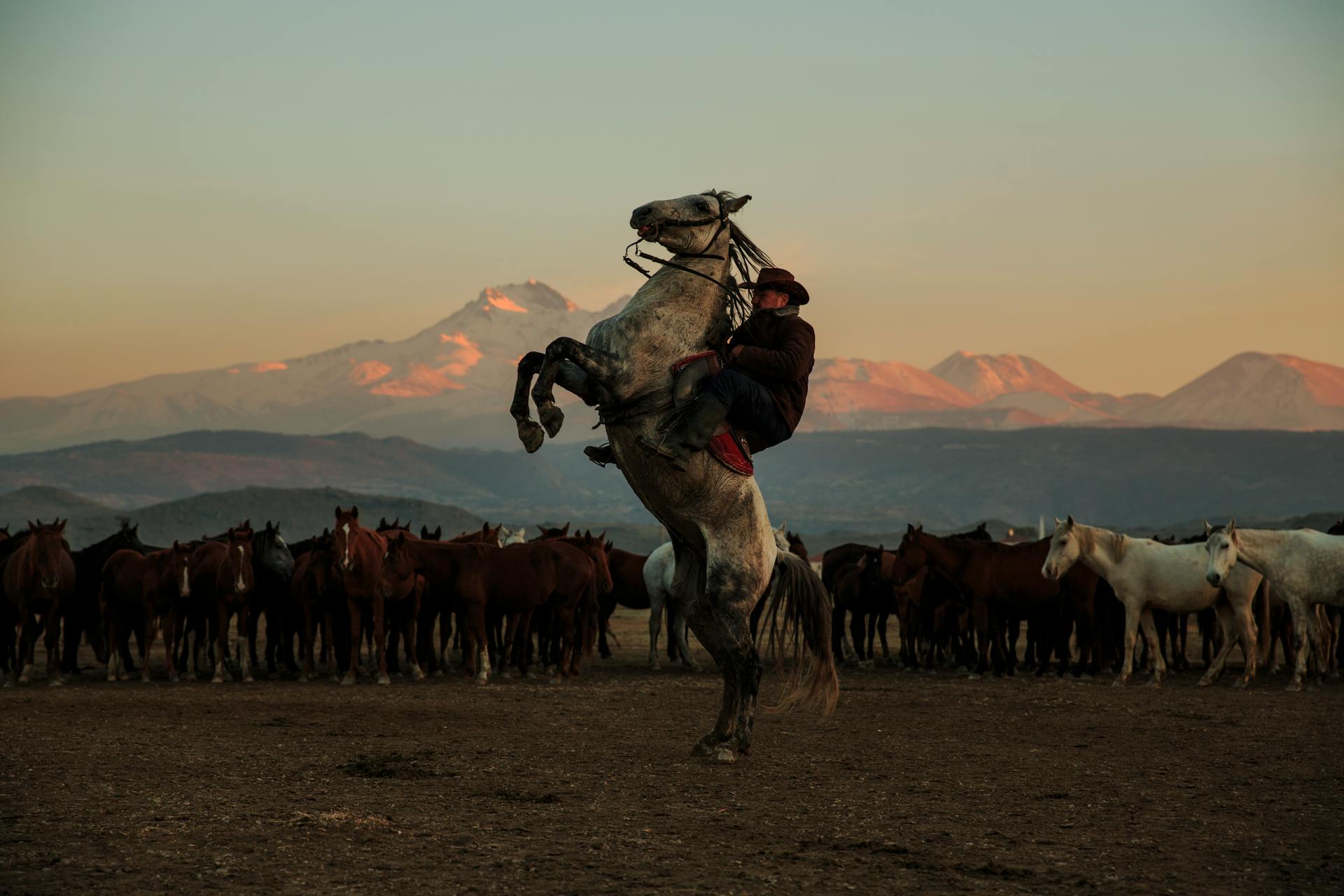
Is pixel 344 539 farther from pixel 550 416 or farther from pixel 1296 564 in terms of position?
pixel 1296 564

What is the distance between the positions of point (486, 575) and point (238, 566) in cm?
321

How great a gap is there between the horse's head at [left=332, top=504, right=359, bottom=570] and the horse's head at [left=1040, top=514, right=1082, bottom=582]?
9113 mm

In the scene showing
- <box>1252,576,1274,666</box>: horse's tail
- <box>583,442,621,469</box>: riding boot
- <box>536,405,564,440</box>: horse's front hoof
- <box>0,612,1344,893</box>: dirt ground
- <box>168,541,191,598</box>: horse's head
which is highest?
<box>536,405,564,440</box>: horse's front hoof

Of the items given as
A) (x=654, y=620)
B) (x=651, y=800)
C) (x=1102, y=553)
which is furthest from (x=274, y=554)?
(x=651, y=800)

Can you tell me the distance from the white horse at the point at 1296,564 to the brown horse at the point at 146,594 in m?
13.2

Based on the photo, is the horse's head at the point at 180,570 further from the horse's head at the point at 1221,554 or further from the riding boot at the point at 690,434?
the horse's head at the point at 1221,554

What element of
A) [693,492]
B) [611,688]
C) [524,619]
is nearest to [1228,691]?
[611,688]

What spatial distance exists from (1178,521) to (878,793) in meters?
172

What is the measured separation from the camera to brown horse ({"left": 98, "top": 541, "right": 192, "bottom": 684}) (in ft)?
57.3

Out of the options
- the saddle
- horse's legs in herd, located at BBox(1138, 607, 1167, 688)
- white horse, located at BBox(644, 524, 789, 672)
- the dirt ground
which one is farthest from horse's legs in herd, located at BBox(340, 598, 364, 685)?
horse's legs in herd, located at BBox(1138, 607, 1167, 688)

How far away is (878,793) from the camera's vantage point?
A: 8.66 metres

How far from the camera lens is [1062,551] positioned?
18125 mm

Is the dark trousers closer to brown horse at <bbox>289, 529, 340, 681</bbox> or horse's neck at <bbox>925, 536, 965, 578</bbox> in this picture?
brown horse at <bbox>289, 529, 340, 681</bbox>

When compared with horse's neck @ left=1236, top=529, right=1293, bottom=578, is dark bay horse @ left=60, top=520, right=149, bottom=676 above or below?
below
